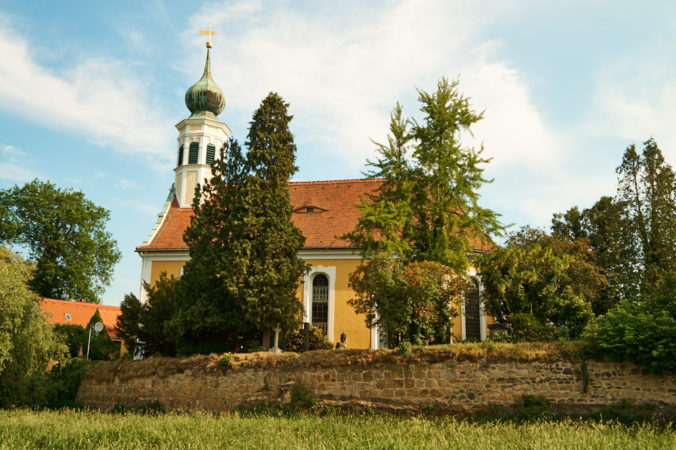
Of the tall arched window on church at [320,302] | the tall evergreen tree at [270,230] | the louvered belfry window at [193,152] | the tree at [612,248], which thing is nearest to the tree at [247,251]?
the tall evergreen tree at [270,230]

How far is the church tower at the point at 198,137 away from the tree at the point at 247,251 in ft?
44.8

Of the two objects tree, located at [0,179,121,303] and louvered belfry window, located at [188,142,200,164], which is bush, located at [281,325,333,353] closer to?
louvered belfry window, located at [188,142,200,164]

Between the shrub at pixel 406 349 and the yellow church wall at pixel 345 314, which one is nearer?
the shrub at pixel 406 349

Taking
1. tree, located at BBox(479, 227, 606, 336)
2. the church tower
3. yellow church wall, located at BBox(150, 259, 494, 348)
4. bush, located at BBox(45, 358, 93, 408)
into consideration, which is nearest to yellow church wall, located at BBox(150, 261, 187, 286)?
the church tower

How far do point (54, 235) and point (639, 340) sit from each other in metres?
36.8

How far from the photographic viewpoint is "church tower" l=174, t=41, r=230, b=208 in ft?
112

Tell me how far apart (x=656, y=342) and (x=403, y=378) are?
6005 millimetres

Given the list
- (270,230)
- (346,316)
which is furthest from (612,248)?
(270,230)

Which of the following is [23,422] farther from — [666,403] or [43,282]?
[43,282]

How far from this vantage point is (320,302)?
25.6 metres

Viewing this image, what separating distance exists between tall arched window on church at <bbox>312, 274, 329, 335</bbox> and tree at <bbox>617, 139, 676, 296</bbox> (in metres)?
14.7

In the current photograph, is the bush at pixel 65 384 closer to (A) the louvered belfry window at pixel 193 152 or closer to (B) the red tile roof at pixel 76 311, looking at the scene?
(B) the red tile roof at pixel 76 311

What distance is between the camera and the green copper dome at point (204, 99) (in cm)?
3619

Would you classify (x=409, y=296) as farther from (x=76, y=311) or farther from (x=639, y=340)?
(x=76, y=311)
